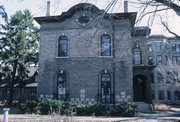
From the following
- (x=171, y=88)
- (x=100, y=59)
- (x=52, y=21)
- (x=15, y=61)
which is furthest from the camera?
(x=171, y=88)

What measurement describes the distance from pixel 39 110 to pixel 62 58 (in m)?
5.30

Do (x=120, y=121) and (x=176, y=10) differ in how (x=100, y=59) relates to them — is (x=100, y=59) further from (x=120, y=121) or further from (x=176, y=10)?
(x=176, y=10)

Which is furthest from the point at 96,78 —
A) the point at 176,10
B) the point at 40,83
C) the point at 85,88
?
the point at 176,10

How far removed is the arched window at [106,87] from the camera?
18.9 m

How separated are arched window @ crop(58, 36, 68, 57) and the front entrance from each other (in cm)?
958

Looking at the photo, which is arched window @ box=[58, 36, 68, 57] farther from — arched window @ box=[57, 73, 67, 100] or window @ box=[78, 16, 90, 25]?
window @ box=[78, 16, 90, 25]

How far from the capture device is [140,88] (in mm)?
24922

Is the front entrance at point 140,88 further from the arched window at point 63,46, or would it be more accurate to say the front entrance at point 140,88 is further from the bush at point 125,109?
the arched window at point 63,46

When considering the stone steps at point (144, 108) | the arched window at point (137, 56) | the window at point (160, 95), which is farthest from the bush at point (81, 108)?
the window at point (160, 95)

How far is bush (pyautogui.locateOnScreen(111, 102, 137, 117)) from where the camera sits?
16.6 m

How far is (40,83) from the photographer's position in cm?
1998

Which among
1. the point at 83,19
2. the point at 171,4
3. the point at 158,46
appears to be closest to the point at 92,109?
the point at 83,19

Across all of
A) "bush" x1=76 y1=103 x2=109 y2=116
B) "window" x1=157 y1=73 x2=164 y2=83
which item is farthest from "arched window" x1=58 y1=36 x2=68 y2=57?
"window" x1=157 y1=73 x2=164 y2=83

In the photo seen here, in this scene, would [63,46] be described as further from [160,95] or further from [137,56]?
[160,95]
